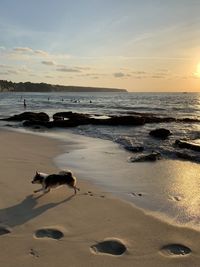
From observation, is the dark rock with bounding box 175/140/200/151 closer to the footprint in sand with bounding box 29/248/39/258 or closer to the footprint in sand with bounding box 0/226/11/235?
the footprint in sand with bounding box 0/226/11/235

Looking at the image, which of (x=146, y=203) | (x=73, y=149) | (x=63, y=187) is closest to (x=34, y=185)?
(x=63, y=187)

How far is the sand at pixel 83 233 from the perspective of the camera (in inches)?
190

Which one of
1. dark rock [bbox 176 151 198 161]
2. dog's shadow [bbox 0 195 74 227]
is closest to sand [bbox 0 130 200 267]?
dog's shadow [bbox 0 195 74 227]

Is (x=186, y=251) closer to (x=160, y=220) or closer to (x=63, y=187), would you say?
(x=160, y=220)

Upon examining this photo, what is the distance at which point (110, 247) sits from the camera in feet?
17.1

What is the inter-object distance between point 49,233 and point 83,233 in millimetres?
541

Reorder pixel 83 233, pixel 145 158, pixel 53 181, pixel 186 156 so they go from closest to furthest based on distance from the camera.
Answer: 1. pixel 83 233
2. pixel 53 181
3. pixel 145 158
4. pixel 186 156

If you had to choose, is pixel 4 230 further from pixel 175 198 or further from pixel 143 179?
pixel 143 179

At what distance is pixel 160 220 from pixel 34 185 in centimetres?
314

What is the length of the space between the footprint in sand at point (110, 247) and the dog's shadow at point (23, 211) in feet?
4.95

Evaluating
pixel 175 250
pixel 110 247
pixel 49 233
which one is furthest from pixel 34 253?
pixel 175 250

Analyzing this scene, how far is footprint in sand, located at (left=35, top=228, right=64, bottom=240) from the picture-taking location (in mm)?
5485

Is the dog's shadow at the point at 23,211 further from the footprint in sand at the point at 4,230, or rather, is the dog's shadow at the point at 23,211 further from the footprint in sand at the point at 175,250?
the footprint in sand at the point at 175,250

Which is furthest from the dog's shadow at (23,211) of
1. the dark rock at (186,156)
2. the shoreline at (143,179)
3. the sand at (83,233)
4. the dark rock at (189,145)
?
the dark rock at (189,145)
